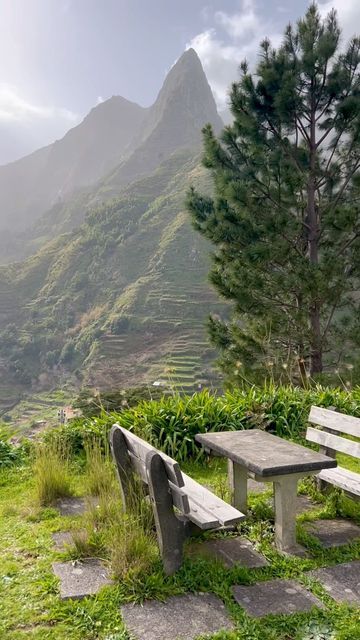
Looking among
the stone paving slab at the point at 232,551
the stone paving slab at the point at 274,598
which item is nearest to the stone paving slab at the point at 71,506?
the stone paving slab at the point at 232,551

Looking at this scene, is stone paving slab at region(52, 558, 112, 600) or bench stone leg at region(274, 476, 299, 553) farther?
bench stone leg at region(274, 476, 299, 553)

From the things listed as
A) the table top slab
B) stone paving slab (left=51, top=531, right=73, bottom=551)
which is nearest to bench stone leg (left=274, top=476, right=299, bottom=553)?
the table top slab

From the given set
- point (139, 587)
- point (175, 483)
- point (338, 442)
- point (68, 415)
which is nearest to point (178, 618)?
point (139, 587)

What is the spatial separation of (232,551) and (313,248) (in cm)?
956

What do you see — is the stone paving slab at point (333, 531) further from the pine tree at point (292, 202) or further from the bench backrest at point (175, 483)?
the pine tree at point (292, 202)

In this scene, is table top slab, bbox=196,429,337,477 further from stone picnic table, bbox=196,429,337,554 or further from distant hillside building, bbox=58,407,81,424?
distant hillside building, bbox=58,407,81,424

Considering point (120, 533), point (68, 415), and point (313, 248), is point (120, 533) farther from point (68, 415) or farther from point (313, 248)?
point (313, 248)

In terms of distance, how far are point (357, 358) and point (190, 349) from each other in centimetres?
6661

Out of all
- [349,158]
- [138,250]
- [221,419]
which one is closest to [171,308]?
[138,250]

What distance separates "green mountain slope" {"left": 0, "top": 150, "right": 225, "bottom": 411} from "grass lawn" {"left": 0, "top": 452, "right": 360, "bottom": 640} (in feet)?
188

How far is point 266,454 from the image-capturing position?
10.3 ft

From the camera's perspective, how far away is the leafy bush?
210 inches

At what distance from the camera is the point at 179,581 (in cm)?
253

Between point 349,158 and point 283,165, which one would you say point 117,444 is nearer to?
point 283,165
